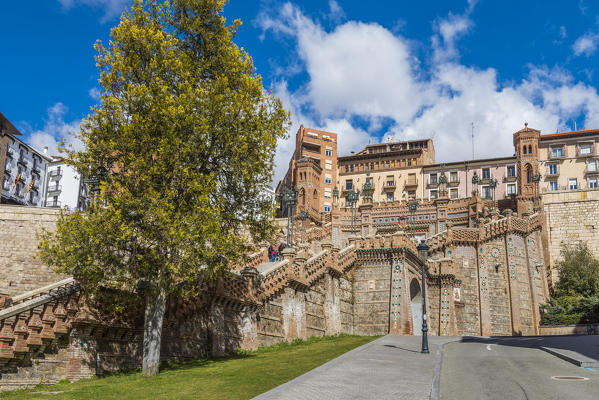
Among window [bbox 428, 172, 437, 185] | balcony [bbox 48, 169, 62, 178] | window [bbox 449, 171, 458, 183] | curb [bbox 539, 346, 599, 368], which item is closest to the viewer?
curb [bbox 539, 346, 599, 368]

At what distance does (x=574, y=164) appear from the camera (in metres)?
74.1

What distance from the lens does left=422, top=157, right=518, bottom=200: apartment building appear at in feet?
255

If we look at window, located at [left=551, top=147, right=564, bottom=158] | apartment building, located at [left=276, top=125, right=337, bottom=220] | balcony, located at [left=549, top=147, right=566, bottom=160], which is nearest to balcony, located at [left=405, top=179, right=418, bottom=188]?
apartment building, located at [left=276, top=125, right=337, bottom=220]

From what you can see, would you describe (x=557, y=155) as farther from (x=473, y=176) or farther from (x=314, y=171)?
(x=314, y=171)

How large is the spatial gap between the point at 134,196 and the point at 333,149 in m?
77.7

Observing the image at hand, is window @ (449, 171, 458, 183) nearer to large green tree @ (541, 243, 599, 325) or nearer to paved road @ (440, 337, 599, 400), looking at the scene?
large green tree @ (541, 243, 599, 325)

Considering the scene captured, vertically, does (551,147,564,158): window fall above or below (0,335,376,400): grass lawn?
above

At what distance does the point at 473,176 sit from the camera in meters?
77.5

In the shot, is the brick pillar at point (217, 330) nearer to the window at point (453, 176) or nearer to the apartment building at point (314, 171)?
the apartment building at point (314, 171)

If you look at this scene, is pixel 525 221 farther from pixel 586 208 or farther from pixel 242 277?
pixel 242 277

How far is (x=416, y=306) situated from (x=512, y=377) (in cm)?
2785

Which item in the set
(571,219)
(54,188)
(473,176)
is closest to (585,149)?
(473,176)

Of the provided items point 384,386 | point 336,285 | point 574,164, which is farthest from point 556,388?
point 574,164

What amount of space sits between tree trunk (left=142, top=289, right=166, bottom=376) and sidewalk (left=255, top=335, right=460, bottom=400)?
634 cm
